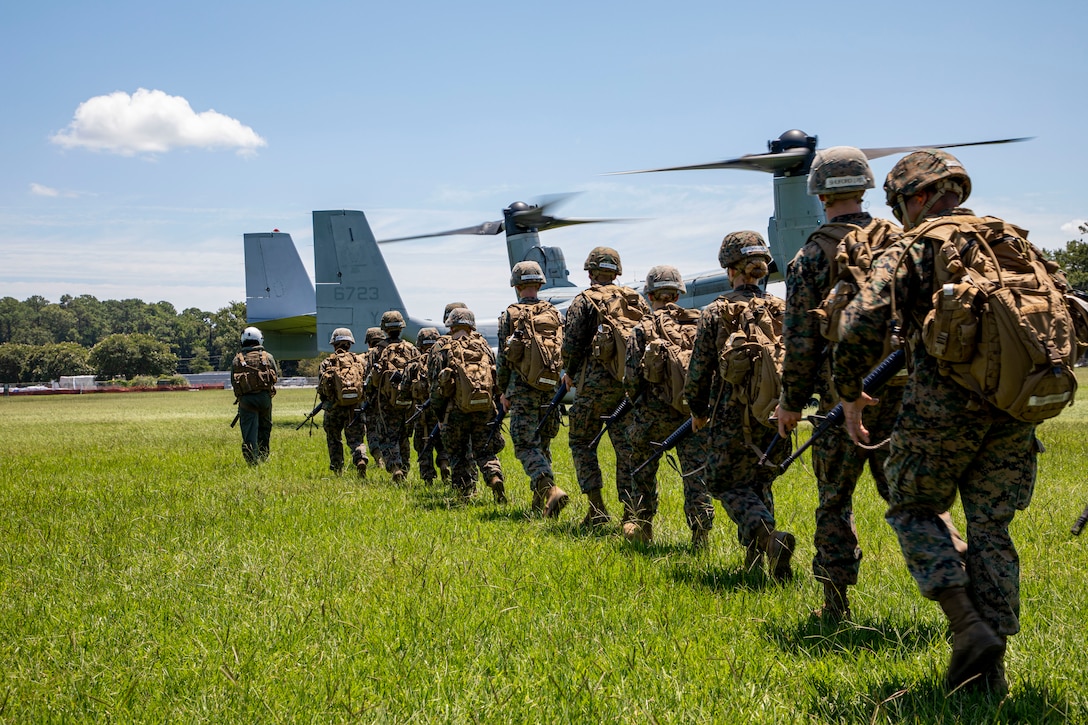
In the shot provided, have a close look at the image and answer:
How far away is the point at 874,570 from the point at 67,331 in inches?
7355

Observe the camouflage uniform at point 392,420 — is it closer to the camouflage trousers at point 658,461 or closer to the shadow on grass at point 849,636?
the camouflage trousers at point 658,461

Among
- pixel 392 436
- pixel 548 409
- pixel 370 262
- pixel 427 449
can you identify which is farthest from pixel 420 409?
pixel 370 262

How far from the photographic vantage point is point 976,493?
3.22 meters

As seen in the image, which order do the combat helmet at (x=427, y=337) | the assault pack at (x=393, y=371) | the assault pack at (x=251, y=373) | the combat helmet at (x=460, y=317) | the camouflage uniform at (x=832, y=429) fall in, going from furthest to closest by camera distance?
the assault pack at (x=251, y=373), the combat helmet at (x=427, y=337), the assault pack at (x=393, y=371), the combat helmet at (x=460, y=317), the camouflage uniform at (x=832, y=429)

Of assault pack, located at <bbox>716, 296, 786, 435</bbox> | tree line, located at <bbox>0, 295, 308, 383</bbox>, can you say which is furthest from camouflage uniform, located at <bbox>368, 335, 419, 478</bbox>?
tree line, located at <bbox>0, 295, 308, 383</bbox>

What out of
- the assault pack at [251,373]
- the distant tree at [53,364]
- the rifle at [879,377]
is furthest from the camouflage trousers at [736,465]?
the distant tree at [53,364]

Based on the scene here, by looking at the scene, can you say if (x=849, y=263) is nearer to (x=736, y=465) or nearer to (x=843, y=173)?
(x=843, y=173)

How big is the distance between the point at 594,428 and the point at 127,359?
9559 cm

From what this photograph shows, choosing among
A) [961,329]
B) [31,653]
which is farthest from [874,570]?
[31,653]

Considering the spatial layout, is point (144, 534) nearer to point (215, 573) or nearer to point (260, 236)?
point (215, 573)

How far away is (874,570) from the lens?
5273mm

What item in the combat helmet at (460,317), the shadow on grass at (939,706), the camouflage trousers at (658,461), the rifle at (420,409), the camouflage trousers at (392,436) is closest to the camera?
the shadow on grass at (939,706)

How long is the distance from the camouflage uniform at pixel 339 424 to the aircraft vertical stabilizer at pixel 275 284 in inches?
559

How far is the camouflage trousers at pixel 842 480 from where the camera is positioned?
4.09m
